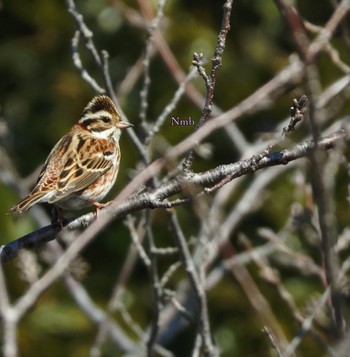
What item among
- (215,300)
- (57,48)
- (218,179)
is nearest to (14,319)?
(218,179)

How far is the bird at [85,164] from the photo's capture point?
5.48 m

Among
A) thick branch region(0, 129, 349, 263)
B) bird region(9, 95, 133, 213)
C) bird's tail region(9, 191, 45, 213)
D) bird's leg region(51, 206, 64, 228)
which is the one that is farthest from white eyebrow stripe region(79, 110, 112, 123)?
thick branch region(0, 129, 349, 263)

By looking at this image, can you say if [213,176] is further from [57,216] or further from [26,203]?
[26,203]

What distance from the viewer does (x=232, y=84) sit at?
358 inches

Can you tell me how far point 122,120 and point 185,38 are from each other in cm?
369

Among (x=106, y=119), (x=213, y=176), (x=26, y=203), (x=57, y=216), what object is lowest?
(x=213, y=176)

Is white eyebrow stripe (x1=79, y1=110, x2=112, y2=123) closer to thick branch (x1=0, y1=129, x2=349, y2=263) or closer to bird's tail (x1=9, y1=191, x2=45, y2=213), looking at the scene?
bird's tail (x1=9, y1=191, x2=45, y2=213)

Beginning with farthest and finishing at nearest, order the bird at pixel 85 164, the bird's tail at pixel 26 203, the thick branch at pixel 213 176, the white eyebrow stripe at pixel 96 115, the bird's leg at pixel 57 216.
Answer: the white eyebrow stripe at pixel 96 115 < the bird at pixel 85 164 < the bird's tail at pixel 26 203 < the bird's leg at pixel 57 216 < the thick branch at pixel 213 176

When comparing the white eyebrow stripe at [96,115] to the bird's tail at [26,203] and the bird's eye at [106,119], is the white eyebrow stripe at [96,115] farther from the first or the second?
the bird's tail at [26,203]

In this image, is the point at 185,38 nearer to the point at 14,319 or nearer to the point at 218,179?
the point at 218,179

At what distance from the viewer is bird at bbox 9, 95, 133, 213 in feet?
18.0

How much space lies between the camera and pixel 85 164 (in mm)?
5879

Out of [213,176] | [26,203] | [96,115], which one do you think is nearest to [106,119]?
[96,115]

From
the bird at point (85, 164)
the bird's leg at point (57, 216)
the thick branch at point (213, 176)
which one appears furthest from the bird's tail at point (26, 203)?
the thick branch at point (213, 176)
